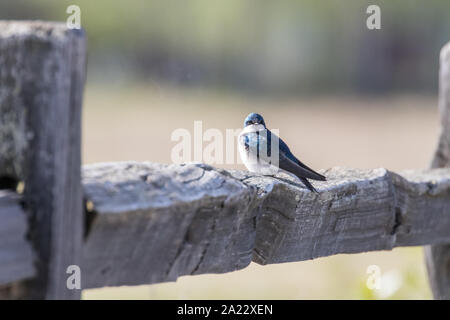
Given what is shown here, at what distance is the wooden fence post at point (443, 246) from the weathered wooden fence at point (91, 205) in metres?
1.19

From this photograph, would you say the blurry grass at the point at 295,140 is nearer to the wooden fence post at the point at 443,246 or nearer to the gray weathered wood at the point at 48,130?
the wooden fence post at the point at 443,246

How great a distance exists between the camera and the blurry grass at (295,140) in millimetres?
5711

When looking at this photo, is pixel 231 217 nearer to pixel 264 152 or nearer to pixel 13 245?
pixel 13 245

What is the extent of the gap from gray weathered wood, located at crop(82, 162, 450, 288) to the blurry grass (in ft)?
4.00

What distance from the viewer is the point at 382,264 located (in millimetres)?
6652

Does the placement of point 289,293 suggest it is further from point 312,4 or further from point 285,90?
point 312,4

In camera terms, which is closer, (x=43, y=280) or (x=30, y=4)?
(x=43, y=280)

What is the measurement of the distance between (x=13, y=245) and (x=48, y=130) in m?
0.25

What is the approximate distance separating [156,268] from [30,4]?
30.6m

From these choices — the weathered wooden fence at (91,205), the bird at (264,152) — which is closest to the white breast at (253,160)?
the bird at (264,152)

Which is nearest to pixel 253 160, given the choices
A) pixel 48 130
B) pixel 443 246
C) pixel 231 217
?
pixel 443 246

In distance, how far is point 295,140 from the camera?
1484cm

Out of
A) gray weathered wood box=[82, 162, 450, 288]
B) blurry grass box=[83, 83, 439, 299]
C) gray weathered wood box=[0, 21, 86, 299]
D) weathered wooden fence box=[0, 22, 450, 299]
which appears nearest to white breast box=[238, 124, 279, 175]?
gray weathered wood box=[82, 162, 450, 288]

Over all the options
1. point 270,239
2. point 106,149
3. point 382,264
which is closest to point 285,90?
point 106,149
